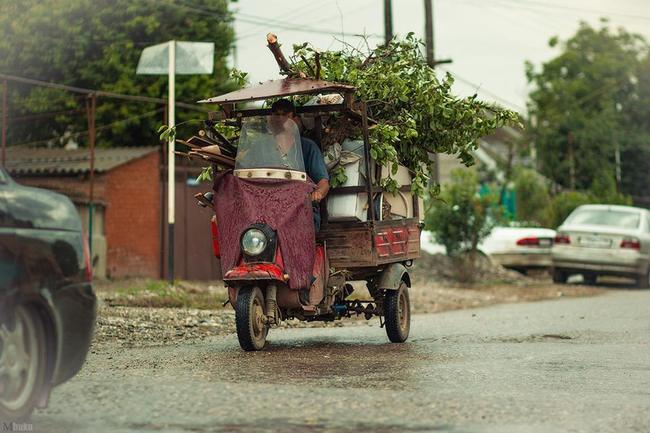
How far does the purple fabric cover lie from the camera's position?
11289mm

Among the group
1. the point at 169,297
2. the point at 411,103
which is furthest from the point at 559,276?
the point at 411,103

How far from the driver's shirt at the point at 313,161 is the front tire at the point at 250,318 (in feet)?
3.89

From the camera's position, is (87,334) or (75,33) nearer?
(87,334)

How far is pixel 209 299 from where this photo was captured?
18.9m

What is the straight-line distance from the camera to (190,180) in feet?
87.7

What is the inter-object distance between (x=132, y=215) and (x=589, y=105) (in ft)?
175

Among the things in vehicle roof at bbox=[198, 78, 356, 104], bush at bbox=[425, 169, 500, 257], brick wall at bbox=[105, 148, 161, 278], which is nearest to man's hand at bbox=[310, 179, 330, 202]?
vehicle roof at bbox=[198, 78, 356, 104]

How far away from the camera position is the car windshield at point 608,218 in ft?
84.0

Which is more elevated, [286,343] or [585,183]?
[585,183]

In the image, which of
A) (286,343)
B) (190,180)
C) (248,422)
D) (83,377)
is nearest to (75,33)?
(190,180)

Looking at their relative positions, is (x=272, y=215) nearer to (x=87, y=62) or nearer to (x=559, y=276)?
(x=559, y=276)

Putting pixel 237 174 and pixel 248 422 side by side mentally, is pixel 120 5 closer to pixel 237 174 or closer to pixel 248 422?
pixel 237 174

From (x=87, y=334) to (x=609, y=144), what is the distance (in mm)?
67910

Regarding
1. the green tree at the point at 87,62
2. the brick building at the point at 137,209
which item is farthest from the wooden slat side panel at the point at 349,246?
the green tree at the point at 87,62
